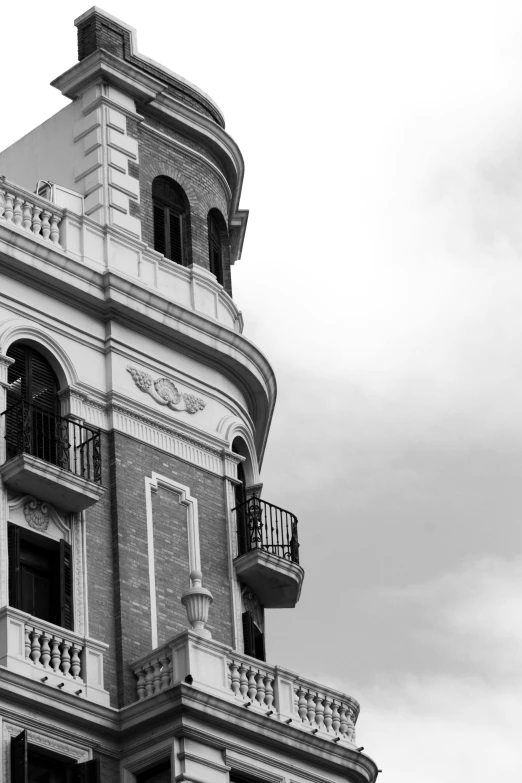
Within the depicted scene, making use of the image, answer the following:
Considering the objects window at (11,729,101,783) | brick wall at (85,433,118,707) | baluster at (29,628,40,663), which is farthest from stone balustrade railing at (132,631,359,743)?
baluster at (29,628,40,663)

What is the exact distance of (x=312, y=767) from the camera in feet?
123

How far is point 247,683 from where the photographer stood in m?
37.1

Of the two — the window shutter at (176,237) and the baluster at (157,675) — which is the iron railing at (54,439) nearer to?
the baluster at (157,675)

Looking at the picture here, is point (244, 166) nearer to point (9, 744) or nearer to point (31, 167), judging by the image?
point (31, 167)

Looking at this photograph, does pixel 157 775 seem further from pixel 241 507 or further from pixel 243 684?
pixel 241 507

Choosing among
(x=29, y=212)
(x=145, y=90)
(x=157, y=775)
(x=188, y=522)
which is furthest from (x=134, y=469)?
(x=145, y=90)

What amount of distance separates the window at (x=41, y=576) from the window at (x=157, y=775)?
2702 mm

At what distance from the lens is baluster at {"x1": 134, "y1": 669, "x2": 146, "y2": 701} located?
36.7 metres

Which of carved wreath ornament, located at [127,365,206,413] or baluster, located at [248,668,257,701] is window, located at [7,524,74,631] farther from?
carved wreath ornament, located at [127,365,206,413]

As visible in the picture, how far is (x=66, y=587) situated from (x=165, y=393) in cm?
501

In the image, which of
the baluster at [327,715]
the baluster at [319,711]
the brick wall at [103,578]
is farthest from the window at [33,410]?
the baluster at [327,715]

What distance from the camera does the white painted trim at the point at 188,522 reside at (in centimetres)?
3850

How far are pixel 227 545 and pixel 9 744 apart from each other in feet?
23.9

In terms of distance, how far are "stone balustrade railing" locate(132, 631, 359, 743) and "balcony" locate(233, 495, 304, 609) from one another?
2981mm
